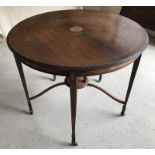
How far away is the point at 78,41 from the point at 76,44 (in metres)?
0.03

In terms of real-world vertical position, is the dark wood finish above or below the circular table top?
below

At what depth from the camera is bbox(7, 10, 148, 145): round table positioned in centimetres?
78

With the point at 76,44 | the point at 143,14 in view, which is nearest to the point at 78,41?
the point at 76,44

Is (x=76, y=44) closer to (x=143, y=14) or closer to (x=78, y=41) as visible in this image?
(x=78, y=41)

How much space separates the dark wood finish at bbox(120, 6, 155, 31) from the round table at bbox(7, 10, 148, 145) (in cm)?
90

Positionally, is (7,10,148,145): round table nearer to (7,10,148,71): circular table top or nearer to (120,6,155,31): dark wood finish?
(7,10,148,71): circular table top

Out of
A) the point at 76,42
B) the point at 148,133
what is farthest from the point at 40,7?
the point at 148,133

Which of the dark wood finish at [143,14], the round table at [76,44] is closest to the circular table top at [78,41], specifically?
the round table at [76,44]

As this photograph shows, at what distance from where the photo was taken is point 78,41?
901 millimetres

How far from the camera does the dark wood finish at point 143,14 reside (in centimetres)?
188

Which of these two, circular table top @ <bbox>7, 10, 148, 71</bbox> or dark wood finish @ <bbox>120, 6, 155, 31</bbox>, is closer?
circular table top @ <bbox>7, 10, 148, 71</bbox>

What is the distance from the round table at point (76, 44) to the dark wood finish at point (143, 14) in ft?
2.96

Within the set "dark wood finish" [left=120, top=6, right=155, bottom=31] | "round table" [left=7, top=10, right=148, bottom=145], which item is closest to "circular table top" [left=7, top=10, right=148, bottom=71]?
"round table" [left=7, top=10, right=148, bottom=145]

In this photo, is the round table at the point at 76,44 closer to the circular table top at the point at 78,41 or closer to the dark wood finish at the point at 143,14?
the circular table top at the point at 78,41
